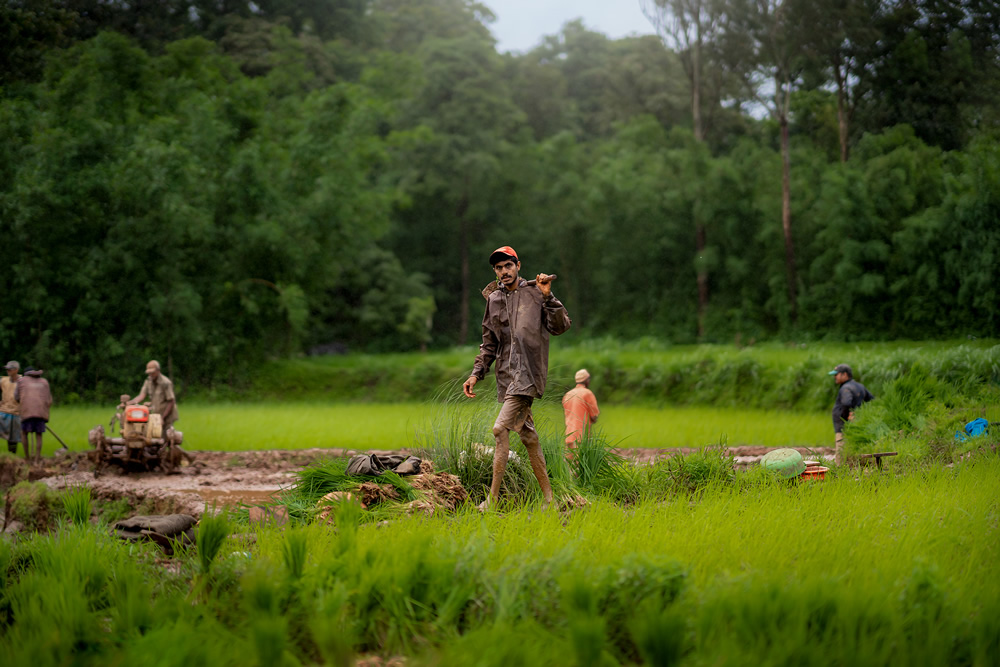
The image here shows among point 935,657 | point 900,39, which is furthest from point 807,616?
Answer: point 900,39

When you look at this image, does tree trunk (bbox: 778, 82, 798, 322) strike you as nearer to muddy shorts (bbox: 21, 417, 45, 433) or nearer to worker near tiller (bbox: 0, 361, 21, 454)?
muddy shorts (bbox: 21, 417, 45, 433)

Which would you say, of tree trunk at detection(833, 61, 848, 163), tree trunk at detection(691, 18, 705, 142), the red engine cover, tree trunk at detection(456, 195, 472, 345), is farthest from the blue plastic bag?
tree trunk at detection(456, 195, 472, 345)

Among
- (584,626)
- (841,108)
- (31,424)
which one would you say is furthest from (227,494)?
(841,108)

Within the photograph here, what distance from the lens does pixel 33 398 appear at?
1409cm

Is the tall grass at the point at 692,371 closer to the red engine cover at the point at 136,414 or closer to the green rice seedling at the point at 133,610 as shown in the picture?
the red engine cover at the point at 136,414

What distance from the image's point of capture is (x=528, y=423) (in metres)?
7.36

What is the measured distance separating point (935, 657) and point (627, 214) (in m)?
32.5

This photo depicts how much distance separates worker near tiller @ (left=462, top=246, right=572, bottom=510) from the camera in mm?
7242

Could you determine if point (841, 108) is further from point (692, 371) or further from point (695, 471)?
point (695, 471)

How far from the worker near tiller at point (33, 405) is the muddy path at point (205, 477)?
0.44m

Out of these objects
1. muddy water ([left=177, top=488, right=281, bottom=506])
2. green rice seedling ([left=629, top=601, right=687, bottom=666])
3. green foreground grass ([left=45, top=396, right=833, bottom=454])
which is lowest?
green foreground grass ([left=45, top=396, right=833, bottom=454])

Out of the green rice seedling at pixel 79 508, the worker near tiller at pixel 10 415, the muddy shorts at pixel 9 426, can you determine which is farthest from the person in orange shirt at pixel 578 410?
the muddy shorts at pixel 9 426

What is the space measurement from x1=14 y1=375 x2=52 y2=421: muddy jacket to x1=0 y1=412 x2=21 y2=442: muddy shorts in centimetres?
88

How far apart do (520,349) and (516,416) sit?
546 millimetres
